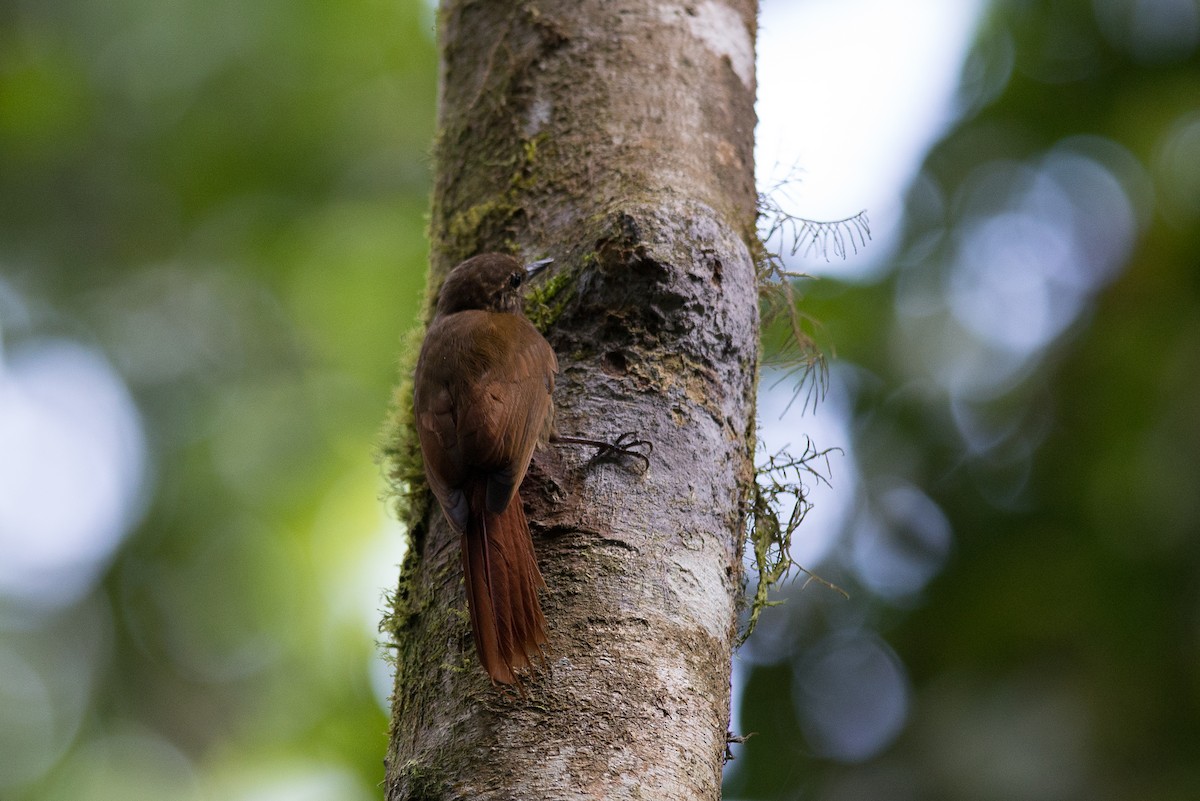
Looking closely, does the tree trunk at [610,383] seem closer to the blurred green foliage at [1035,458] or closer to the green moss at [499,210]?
the green moss at [499,210]

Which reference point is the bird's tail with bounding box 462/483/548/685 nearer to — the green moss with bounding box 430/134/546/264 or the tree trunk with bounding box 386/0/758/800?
the tree trunk with bounding box 386/0/758/800

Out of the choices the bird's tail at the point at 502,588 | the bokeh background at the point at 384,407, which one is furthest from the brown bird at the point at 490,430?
the bokeh background at the point at 384,407

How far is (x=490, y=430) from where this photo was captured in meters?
2.46

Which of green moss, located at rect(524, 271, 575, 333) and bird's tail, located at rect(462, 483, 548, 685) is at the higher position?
green moss, located at rect(524, 271, 575, 333)

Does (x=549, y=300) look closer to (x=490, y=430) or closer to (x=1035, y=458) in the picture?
(x=490, y=430)

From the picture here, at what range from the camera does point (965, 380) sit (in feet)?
18.8

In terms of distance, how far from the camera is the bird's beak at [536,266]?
2.47 meters

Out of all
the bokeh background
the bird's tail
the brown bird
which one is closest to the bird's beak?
the brown bird

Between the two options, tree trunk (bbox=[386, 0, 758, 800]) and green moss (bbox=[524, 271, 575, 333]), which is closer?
tree trunk (bbox=[386, 0, 758, 800])

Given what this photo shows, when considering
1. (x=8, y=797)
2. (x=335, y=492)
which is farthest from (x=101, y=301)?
(x=8, y=797)

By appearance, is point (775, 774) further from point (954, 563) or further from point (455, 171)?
point (455, 171)

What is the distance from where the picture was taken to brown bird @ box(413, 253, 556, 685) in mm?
1919

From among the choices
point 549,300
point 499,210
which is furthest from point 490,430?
point 499,210

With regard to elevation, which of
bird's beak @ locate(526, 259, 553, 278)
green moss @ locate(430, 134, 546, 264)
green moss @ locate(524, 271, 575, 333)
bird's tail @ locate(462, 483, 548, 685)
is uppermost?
green moss @ locate(430, 134, 546, 264)
